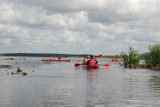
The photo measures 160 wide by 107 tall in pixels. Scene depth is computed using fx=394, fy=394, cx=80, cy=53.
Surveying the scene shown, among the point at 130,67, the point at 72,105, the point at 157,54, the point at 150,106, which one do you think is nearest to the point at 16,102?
the point at 72,105

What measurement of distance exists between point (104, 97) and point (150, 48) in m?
39.7

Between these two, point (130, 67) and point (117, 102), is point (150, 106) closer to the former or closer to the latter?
point (117, 102)

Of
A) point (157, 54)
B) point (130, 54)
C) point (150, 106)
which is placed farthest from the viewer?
point (130, 54)

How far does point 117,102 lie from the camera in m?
24.3

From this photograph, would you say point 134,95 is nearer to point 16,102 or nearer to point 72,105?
point 72,105

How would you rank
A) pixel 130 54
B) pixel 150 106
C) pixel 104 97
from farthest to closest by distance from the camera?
pixel 130 54 < pixel 104 97 < pixel 150 106

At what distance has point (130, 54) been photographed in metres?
68.9

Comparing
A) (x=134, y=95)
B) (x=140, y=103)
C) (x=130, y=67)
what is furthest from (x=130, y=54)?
(x=140, y=103)

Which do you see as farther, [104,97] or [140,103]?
[104,97]

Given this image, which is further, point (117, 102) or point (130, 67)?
point (130, 67)

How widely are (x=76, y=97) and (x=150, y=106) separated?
6.00m

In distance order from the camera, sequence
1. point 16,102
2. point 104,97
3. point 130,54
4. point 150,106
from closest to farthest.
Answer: point 150,106, point 16,102, point 104,97, point 130,54

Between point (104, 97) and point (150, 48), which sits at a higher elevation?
point (150, 48)

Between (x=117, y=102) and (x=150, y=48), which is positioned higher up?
(x=150, y=48)
